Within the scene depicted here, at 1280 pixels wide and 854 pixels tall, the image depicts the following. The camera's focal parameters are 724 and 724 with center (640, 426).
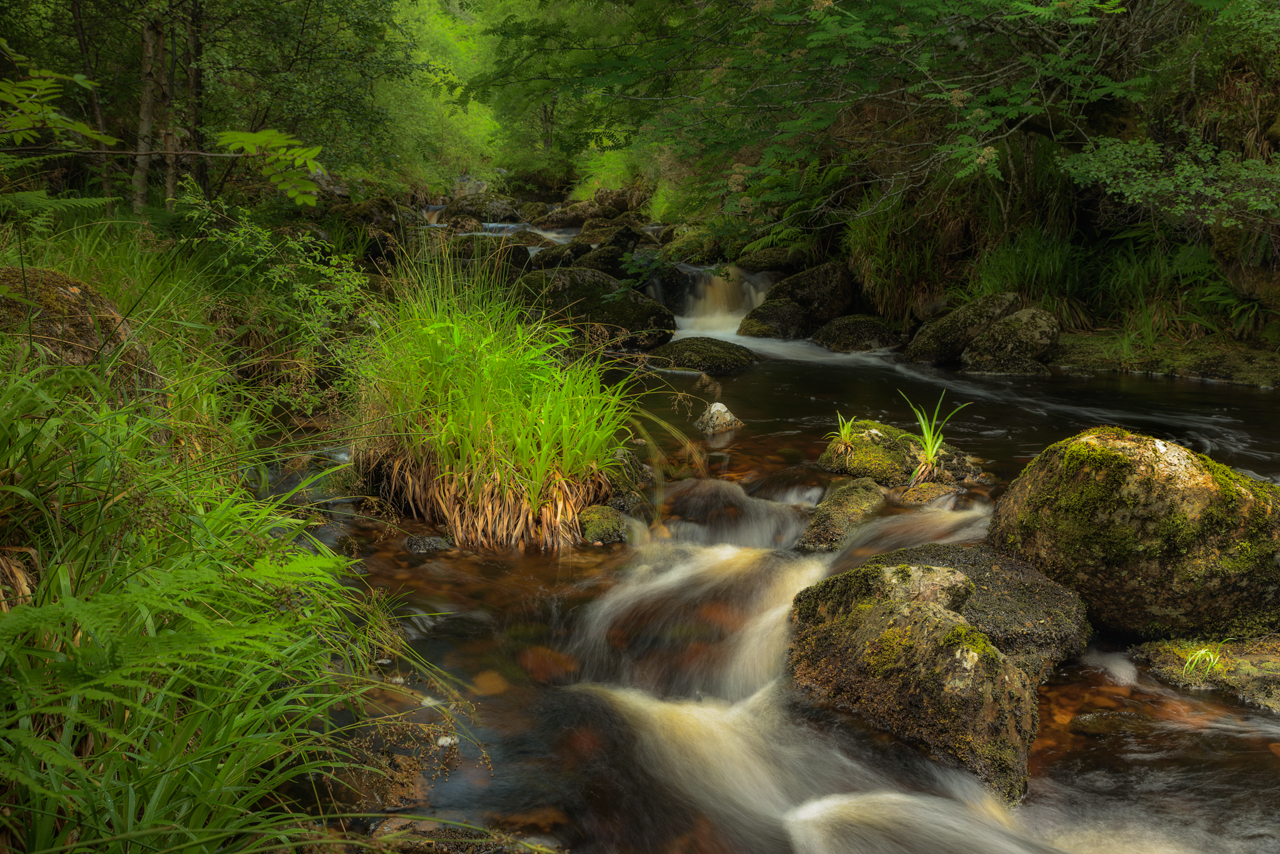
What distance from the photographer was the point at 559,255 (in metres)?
15.1

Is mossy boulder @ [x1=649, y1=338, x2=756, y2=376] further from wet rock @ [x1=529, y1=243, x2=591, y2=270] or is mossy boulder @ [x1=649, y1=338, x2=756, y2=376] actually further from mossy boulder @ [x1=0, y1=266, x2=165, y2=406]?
mossy boulder @ [x1=0, y1=266, x2=165, y2=406]

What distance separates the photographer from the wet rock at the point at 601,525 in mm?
4641

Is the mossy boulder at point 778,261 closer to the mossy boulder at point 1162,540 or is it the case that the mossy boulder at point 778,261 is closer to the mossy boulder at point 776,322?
the mossy boulder at point 776,322

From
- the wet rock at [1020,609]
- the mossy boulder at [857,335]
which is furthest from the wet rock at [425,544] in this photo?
the mossy boulder at [857,335]

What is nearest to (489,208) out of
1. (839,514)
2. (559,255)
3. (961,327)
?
(559,255)

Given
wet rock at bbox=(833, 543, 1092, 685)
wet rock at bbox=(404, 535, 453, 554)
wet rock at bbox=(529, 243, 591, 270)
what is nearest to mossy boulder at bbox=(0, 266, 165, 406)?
wet rock at bbox=(404, 535, 453, 554)

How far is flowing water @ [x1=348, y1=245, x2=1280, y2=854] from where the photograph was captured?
2508mm

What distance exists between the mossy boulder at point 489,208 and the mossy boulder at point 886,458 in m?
18.9

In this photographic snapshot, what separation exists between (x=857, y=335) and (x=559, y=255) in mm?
6603

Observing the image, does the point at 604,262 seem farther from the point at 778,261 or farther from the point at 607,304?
the point at 778,261

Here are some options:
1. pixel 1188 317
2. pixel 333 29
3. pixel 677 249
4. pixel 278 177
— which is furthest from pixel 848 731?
pixel 677 249

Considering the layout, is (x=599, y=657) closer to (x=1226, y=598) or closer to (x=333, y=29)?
(x=1226, y=598)

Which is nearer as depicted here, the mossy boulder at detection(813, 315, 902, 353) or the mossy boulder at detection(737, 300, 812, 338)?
the mossy boulder at detection(813, 315, 902, 353)

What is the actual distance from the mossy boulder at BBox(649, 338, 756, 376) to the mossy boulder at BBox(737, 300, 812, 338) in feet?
5.52
